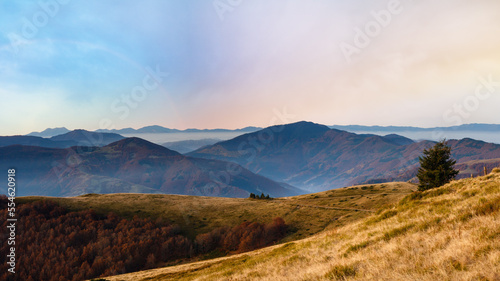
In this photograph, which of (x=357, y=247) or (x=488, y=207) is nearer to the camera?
(x=488, y=207)

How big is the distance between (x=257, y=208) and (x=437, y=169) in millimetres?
69505

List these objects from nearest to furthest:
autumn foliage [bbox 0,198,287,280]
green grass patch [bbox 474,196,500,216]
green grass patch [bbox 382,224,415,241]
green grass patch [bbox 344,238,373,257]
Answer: green grass patch [bbox 474,196,500,216]
green grass patch [bbox 344,238,373,257]
green grass patch [bbox 382,224,415,241]
autumn foliage [bbox 0,198,287,280]

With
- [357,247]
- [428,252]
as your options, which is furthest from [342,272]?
[357,247]

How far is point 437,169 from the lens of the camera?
5534cm

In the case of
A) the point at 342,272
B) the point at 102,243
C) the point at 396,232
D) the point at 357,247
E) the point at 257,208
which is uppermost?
the point at 396,232

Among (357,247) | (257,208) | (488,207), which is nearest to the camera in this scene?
(488,207)

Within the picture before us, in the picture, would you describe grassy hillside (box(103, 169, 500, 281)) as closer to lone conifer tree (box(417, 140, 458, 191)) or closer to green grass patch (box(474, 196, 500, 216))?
green grass patch (box(474, 196, 500, 216))

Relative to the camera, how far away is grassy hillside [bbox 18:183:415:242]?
73125 millimetres

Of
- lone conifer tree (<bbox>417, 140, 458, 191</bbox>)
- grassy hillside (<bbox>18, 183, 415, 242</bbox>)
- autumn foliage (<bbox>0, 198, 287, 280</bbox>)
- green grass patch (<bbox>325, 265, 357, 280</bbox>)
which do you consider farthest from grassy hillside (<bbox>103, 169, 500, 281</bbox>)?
autumn foliage (<bbox>0, 198, 287, 280</bbox>)

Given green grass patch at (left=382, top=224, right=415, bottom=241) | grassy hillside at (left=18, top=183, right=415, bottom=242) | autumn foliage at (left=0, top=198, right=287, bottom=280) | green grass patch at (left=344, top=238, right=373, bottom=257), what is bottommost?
autumn foliage at (left=0, top=198, right=287, bottom=280)

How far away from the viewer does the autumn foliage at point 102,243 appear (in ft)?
260

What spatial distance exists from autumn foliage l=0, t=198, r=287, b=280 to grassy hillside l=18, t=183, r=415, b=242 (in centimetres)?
619

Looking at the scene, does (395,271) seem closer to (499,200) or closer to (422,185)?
(499,200)

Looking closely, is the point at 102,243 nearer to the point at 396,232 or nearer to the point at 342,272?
the point at 342,272
